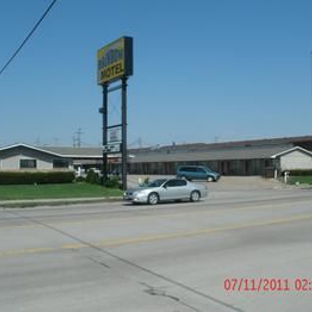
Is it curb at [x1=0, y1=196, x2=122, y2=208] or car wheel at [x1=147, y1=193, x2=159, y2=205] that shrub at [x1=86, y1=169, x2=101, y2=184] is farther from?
car wheel at [x1=147, y1=193, x2=159, y2=205]

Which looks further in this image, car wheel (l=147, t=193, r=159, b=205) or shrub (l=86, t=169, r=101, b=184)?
shrub (l=86, t=169, r=101, b=184)

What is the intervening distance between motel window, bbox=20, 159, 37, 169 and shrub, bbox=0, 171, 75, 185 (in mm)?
8684

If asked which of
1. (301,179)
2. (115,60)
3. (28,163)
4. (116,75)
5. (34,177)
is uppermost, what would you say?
(115,60)

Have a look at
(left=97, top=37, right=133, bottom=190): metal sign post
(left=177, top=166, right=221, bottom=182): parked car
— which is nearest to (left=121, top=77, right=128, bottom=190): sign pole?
(left=97, top=37, right=133, bottom=190): metal sign post

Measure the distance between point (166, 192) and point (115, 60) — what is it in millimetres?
15170

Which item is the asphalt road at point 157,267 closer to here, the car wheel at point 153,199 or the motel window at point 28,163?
the car wheel at point 153,199

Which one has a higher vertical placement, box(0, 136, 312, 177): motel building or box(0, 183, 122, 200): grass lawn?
box(0, 136, 312, 177): motel building

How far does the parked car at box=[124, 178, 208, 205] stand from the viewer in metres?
31.6

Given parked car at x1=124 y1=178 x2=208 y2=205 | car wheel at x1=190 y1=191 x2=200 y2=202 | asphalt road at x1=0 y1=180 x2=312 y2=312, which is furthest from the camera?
car wheel at x1=190 y1=191 x2=200 y2=202

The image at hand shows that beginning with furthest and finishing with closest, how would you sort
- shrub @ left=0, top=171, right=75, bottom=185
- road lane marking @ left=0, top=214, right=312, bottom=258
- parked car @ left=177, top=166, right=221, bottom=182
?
parked car @ left=177, top=166, right=221, bottom=182
shrub @ left=0, top=171, right=75, bottom=185
road lane marking @ left=0, top=214, right=312, bottom=258

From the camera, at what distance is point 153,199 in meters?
31.8

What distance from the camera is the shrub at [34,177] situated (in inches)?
1882

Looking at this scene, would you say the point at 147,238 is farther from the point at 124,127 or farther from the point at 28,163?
the point at 28,163

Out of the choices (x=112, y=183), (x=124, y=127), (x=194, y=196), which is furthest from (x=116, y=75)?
(x=194, y=196)
